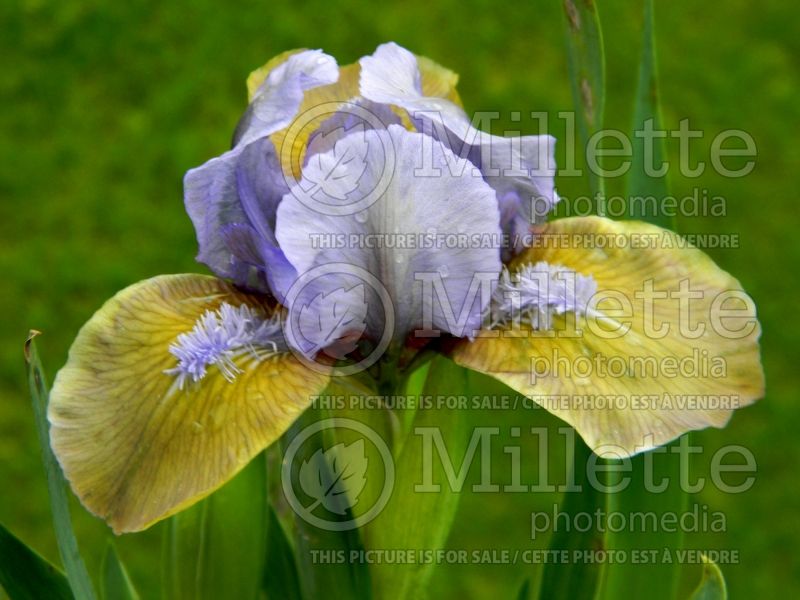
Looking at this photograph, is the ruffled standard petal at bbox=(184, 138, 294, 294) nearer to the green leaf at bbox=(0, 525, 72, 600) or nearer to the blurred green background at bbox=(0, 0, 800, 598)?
the green leaf at bbox=(0, 525, 72, 600)

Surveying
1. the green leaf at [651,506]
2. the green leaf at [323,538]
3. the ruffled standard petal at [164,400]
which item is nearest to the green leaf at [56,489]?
the ruffled standard petal at [164,400]

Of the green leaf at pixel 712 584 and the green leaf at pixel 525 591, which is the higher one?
the green leaf at pixel 712 584

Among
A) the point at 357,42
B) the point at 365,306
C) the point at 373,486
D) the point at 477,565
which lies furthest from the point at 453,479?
the point at 357,42

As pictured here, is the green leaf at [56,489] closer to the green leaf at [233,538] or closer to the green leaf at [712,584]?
the green leaf at [233,538]

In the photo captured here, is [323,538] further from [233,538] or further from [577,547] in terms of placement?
[577,547]

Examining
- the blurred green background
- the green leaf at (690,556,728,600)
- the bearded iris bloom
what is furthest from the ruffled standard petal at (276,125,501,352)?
the blurred green background

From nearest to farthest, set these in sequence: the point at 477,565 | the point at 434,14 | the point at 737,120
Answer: the point at 477,565
the point at 737,120
the point at 434,14

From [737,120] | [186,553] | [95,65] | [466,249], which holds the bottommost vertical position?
[186,553]

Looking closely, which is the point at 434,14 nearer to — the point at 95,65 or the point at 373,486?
the point at 95,65
